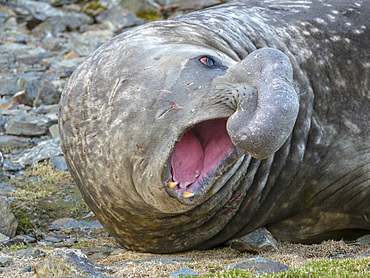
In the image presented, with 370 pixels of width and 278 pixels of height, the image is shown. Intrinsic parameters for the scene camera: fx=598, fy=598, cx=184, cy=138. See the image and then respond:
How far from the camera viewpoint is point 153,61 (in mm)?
4754

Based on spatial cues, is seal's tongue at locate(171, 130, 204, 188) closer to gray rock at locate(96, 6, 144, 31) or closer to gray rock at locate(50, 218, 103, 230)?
gray rock at locate(50, 218, 103, 230)

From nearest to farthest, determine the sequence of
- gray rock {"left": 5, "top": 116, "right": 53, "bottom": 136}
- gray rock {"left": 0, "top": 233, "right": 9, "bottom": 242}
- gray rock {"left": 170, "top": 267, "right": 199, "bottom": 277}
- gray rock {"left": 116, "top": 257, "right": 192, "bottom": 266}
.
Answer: gray rock {"left": 170, "top": 267, "right": 199, "bottom": 277} → gray rock {"left": 116, "top": 257, "right": 192, "bottom": 266} → gray rock {"left": 0, "top": 233, "right": 9, "bottom": 242} → gray rock {"left": 5, "top": 116, "right": 53, "bottom": 136}

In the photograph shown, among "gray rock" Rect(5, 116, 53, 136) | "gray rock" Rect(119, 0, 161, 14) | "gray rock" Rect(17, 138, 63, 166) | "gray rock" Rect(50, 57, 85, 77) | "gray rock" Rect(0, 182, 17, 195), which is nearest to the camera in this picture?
"gray rock" Rect(0, 182, 17, 195)

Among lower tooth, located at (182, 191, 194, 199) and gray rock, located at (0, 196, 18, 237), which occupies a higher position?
lower tooth, located at (182, 191, 194, 199)


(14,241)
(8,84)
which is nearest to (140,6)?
(8,84)

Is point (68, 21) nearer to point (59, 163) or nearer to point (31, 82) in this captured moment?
point (31, 82)

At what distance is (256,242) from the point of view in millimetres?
5227

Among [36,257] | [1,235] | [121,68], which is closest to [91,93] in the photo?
[121,68]

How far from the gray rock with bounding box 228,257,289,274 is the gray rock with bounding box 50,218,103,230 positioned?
8.70 ft

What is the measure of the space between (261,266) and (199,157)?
971mm

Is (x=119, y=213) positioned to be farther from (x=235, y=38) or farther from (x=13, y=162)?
(x=13, y=162)

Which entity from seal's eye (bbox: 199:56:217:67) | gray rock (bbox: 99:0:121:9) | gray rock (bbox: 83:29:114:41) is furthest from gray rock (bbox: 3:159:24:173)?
gray rock (bbox: 99:0:121:9)

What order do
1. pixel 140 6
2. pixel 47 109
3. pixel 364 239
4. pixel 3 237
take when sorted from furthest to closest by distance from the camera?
1. pixel 140 6
2. pixel 47 109
3. pixel 3 237
4. pixel 364 239

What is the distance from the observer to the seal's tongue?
441 centimetres
